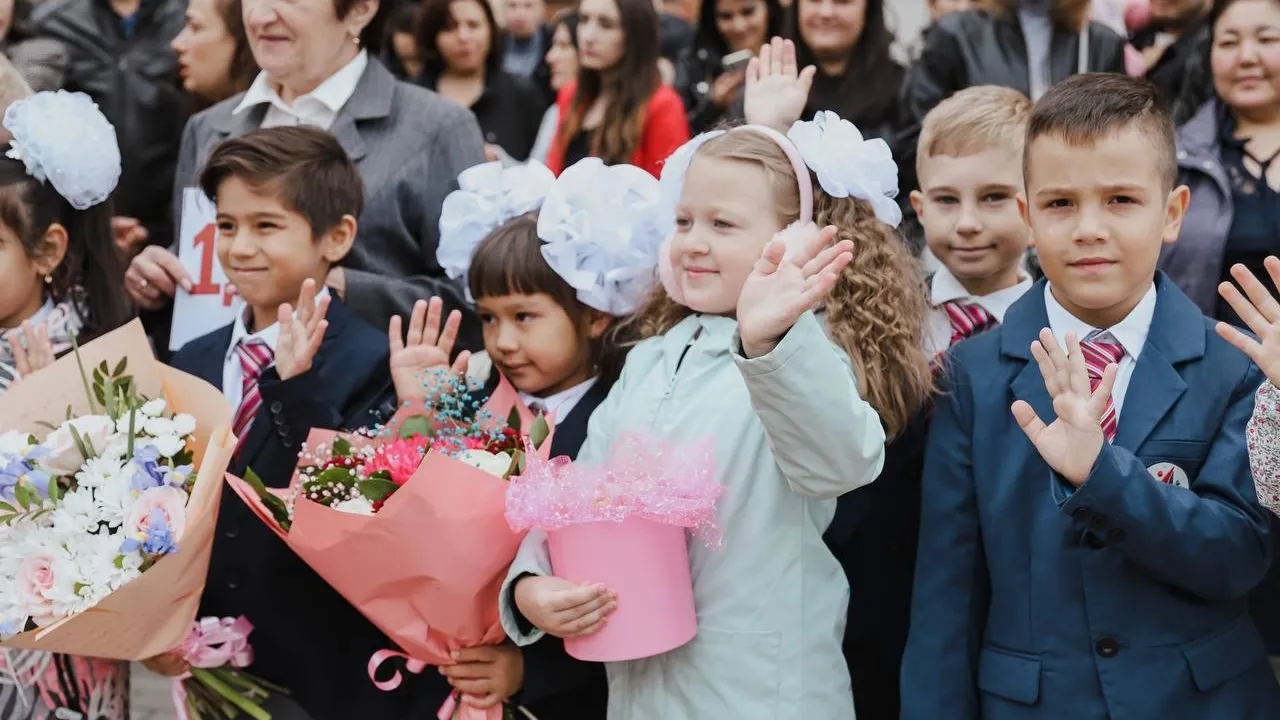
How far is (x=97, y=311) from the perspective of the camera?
3.56m

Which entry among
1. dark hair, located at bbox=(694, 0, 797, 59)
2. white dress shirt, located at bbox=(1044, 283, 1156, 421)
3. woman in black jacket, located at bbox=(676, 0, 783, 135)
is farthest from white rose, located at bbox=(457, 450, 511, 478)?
dark hair, located at bbox=(694, 0, 797, 59)

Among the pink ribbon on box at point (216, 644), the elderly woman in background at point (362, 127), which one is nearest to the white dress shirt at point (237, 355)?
the elderly woman in background at point (362, 127)

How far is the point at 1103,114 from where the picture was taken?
2645 millimetres

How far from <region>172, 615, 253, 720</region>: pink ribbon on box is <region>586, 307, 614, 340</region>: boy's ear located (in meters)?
1.02

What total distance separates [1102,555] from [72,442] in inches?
80.0

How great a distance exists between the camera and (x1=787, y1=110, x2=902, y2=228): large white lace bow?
2.79 metres

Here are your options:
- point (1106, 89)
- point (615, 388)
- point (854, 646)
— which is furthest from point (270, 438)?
point (1106, 89)

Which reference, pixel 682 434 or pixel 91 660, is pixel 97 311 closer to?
pixel 91 660

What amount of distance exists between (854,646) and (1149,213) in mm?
1156

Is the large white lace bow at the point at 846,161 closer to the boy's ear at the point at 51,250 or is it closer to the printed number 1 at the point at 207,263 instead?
the printed number 1 at the point at 207,263

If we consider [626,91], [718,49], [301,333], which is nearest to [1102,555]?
[301,333]

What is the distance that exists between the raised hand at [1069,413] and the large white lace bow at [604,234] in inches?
40.7

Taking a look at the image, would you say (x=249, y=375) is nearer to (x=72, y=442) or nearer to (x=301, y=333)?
(x=301, y=333)

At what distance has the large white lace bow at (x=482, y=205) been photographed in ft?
11.1
